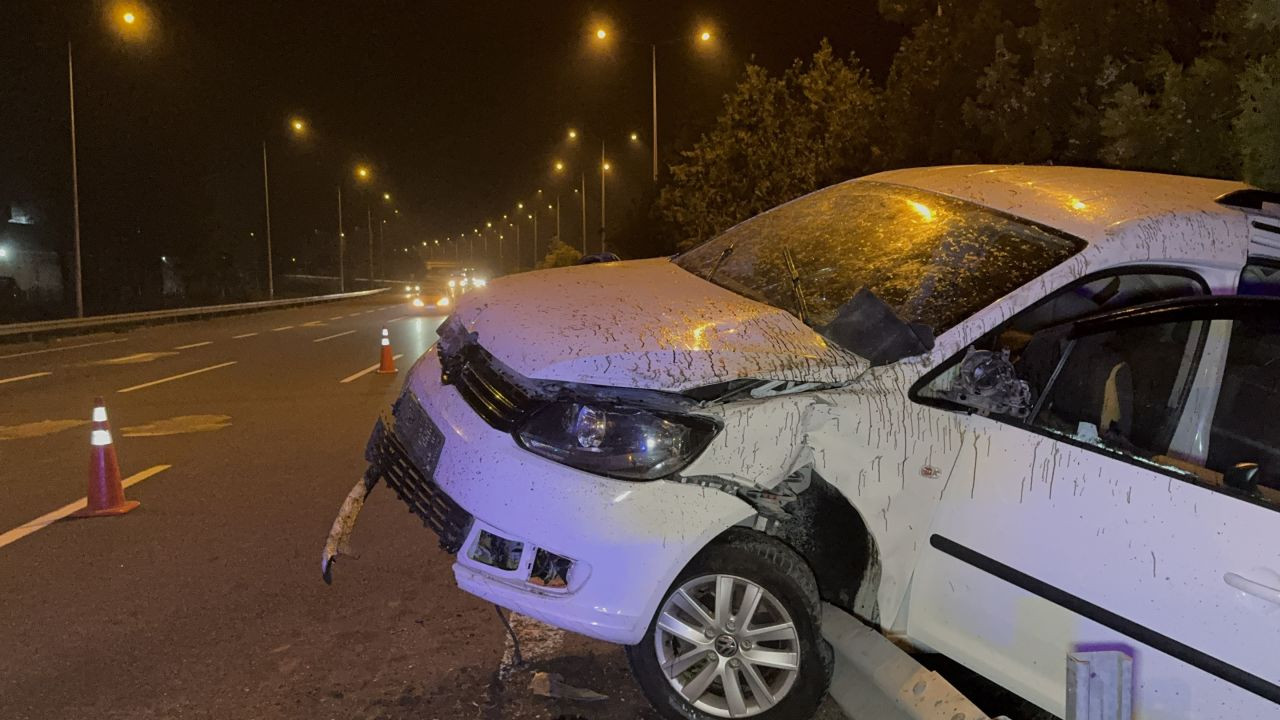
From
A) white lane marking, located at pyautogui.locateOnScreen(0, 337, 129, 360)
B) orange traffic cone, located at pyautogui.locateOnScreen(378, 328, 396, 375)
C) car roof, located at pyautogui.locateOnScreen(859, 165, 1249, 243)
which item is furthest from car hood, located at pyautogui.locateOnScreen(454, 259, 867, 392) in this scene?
white lane marking, located at pyautogui.locateOnScreen(0, 337, 129, 360)

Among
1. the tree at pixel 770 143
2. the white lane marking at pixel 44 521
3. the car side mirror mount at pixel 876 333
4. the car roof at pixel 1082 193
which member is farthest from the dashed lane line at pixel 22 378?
the car side mirror mount at pixel 876 333

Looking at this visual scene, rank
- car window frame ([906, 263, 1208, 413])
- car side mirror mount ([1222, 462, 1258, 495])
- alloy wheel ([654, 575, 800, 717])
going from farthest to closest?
alloy wheel ([654, 575, 800, 717]) < car window frame ([906, 263, 1208, 413]) < car side mirror mount ([1222, 462, 1258, 495])

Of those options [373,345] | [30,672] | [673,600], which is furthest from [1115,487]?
[373,345]

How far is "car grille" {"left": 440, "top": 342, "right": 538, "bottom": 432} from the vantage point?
3.40 metres

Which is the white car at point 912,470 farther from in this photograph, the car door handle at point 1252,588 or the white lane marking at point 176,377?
the white lane marking at point 176,377

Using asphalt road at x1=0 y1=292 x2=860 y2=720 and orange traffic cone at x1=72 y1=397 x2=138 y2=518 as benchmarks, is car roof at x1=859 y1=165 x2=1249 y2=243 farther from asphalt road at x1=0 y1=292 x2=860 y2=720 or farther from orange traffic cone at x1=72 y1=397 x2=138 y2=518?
orange traffic cone at x1=72 y1=397 x2=138 y2=518

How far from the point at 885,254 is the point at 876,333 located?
95cm

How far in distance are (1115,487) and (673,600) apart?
149cm

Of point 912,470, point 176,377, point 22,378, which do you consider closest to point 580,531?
point 912,470

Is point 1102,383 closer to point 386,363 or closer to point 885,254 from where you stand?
point 885,254

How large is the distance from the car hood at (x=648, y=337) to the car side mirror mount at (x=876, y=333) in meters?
0.06

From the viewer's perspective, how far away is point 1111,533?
2.85 metres

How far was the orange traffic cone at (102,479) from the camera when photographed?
5984mm

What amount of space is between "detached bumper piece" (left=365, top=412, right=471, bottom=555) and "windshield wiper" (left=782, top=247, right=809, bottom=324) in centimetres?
156
